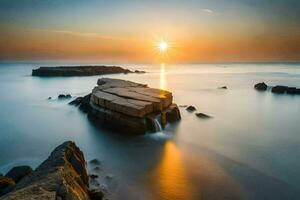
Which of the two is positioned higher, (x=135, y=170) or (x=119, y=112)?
(x=119, y=112)

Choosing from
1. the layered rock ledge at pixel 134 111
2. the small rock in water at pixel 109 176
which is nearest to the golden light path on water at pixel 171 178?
the small rock in water at pixel 109 176

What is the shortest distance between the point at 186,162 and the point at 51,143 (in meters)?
4.43

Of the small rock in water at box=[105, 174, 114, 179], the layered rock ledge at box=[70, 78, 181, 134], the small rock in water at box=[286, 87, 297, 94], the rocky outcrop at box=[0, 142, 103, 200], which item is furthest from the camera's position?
the small rock in water at box=[286, 87, 297, 94]

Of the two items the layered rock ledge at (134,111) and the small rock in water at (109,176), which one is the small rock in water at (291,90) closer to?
the layered rock ledge at (134,111)

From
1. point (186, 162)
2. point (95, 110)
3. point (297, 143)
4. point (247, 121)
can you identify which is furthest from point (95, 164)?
point (247, 121)

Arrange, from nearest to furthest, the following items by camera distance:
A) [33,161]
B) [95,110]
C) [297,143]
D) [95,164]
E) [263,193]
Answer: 1. [263,193]
2. [95,164]
3. [33,161]
4. [297,143]
5. [95,110]

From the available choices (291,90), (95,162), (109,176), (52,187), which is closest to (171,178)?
(109,176)

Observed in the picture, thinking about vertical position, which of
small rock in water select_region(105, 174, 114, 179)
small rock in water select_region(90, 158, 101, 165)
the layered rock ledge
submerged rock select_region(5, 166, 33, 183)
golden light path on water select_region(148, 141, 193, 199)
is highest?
the layered rock ledge

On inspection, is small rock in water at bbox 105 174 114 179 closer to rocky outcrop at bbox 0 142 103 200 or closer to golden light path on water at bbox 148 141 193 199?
golden light path on water at bbox 148 141 193 199

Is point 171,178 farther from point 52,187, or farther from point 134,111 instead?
point 134,111

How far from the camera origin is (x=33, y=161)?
636 centimetres

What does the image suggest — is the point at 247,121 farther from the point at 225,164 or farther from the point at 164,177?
the point at 164,177

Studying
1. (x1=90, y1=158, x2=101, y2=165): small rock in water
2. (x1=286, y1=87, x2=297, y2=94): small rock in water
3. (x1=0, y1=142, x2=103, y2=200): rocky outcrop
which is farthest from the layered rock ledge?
(x1=286, y1=87, x2=297, y2=94): small rock in water

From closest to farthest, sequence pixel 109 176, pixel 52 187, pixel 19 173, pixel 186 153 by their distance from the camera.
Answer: pixel 52 187, pixel 19 173, pixel 109 176, pixel 186 153
